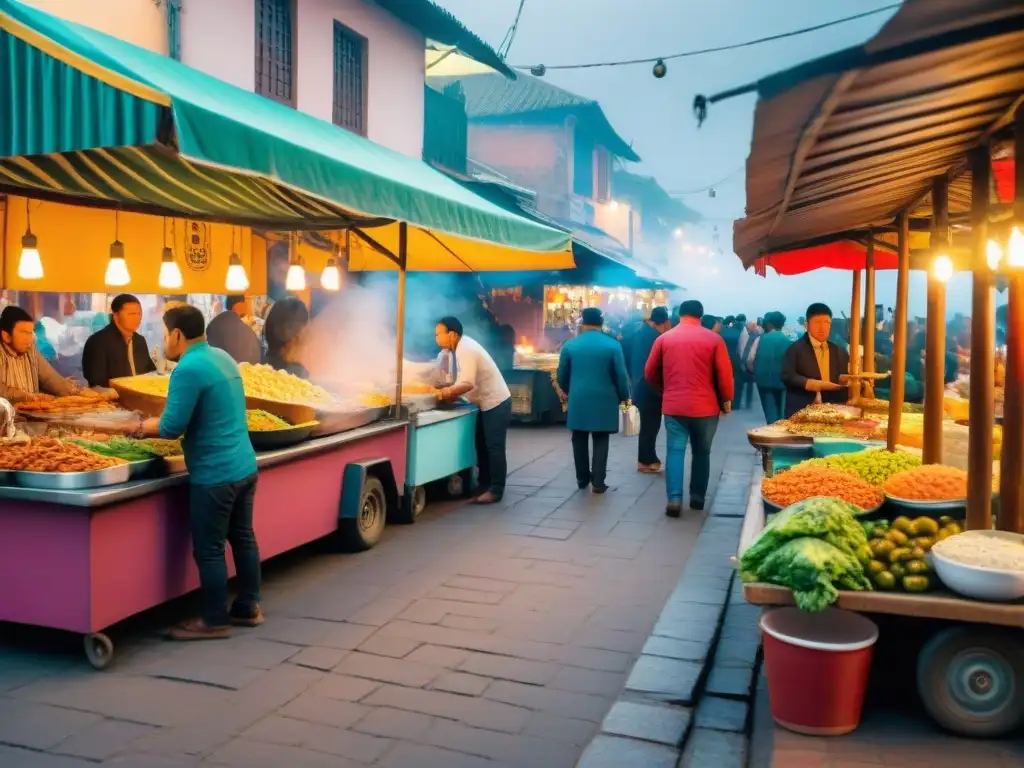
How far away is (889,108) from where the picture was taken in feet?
11.4

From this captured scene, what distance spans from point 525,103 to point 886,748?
28.2 m

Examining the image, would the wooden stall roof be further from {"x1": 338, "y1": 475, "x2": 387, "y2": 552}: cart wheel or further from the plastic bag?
the plastic bag

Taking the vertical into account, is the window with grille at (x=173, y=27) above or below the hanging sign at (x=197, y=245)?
above

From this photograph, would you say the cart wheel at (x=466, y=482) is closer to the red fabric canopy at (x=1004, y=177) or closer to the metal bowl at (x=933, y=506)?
the metal bowl at (x=933, y=506)

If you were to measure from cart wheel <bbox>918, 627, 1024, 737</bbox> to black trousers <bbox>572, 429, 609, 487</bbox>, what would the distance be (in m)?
6.10

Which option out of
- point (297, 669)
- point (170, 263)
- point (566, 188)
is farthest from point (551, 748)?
point (566, 188)

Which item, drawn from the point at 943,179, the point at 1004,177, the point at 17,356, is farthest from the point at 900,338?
the point at 17,356

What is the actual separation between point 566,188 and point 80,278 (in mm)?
22554

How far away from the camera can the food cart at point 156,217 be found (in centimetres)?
488

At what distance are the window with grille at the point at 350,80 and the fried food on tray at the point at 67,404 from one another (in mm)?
7236

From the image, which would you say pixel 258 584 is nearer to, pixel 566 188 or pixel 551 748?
pixel 551 748

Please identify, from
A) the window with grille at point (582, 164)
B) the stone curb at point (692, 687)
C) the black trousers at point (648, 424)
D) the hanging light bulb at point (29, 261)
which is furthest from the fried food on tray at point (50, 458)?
the window with grille at point (582, 164)

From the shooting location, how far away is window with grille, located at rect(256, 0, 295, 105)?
11.7m

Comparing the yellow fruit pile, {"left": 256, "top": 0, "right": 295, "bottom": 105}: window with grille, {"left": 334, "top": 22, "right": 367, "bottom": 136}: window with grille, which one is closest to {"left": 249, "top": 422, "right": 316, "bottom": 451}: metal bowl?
the yellow fruit pile
